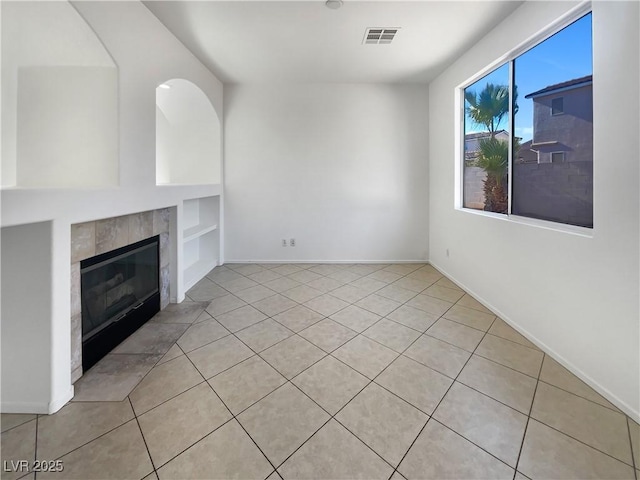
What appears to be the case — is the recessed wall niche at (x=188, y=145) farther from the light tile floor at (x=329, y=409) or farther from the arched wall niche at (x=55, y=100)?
the light tile floor at (x=329, y=409)

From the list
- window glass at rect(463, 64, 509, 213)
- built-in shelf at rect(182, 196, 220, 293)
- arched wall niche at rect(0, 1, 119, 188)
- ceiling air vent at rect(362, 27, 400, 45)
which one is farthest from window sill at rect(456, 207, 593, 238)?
built-in shelf at rect(182, 196, 220, 293)

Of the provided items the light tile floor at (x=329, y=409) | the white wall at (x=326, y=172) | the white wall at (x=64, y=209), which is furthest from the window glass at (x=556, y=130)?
the white wall at (x=64, y=209)

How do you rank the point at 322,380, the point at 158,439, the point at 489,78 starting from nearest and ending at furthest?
the point at 158,439, the point at 322,380, the point at 489,78

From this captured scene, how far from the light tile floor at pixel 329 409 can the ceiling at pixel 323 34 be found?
286cm

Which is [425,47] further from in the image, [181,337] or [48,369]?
[48,369]

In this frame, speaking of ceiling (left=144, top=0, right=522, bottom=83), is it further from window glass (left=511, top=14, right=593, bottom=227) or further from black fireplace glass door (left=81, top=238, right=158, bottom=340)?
black fireplace glass door (left=81, top=238, right=158, bottom=340)

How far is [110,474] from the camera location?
1.25m

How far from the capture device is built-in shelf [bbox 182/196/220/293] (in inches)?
165

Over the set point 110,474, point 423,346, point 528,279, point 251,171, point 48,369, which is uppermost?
point 251,171

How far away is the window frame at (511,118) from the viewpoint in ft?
6.60

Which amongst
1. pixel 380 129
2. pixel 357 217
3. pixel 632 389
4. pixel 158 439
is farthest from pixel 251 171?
pixel 632 389

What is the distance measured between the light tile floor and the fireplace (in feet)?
0.41

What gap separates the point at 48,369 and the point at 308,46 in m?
3.65

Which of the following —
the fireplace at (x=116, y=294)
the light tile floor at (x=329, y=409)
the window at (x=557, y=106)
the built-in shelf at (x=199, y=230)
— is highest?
the window at (x=557, y=106)
